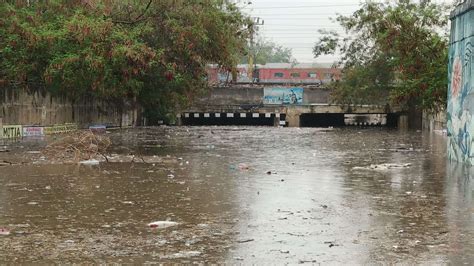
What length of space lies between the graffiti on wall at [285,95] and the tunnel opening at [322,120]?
11.0 feet

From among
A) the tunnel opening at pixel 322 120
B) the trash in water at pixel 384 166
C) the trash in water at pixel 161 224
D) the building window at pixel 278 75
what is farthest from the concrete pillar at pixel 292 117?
the trash in water at pixel 161 224

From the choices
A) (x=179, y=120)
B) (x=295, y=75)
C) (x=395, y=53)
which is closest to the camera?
(x=395, y=53)

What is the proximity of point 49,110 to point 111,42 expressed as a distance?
19.0 feet

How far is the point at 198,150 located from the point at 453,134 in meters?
7.62

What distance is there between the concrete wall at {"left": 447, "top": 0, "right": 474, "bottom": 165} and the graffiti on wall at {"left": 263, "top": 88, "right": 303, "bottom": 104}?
1546 inches

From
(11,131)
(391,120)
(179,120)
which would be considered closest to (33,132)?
(11,131)

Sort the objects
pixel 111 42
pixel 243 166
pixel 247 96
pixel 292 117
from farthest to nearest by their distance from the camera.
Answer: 1. pixel 247 96
2. pixel 292 117
3. pixel 111 42
4. pixel 243 166

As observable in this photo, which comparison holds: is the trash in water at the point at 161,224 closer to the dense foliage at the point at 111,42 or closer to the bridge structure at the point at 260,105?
the dense foliage at the point at 111,42

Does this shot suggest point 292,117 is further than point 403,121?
Yes

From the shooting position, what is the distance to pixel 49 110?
31266mm

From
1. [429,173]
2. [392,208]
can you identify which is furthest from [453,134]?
[392,208]

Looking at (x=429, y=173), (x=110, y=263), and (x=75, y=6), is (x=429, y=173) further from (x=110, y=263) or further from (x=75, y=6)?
(x=75, y=6)

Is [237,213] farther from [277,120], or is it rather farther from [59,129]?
[277,120]

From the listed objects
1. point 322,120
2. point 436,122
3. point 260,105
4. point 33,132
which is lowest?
point 33,132
